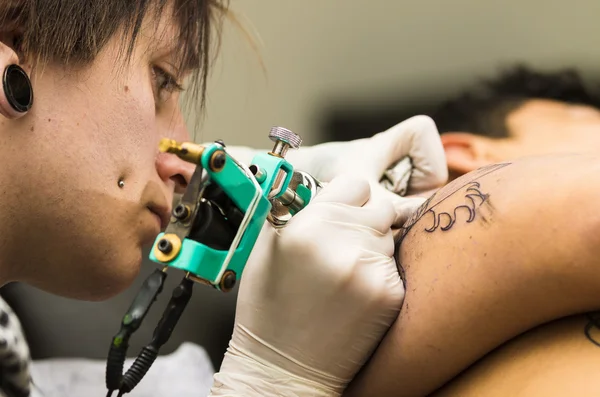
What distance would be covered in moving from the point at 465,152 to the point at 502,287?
971 mm

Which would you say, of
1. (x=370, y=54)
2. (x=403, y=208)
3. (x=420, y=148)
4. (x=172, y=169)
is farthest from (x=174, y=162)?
(x=370, y=54)

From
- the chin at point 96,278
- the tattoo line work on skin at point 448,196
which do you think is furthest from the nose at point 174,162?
the tattoo line work on skin at point 448,196

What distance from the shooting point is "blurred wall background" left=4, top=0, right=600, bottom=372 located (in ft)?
6.97

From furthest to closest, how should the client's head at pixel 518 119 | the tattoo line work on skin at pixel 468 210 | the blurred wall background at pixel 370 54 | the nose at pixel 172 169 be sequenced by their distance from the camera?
the blurred wall background at pixel 370 54 < the client's head at pixel 518 119 < the nose at pixel 172 169 < the tattoo line work on skin at pixel 468 210

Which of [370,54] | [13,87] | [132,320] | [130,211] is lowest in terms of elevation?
[132,320]

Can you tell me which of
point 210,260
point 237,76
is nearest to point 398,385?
point 210,260

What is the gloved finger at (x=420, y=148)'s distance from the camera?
3.68ft

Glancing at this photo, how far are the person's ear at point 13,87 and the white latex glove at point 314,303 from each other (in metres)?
0.35

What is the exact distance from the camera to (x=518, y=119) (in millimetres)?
1633

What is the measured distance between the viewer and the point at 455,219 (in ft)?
2.37

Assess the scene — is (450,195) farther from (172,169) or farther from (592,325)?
(172,169)

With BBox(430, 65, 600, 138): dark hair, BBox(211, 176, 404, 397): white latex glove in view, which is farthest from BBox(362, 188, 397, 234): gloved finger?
BBox(430, 65, 600, 138): dark hair

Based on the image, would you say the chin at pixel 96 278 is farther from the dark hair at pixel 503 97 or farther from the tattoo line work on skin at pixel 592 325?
the dark hair at pixel 503 97

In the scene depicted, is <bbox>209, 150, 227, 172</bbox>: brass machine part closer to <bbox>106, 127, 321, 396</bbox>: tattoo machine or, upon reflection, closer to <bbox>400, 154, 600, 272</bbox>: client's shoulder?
<bbox>106, 127, 321, 396</bbox>: tattoo machine
